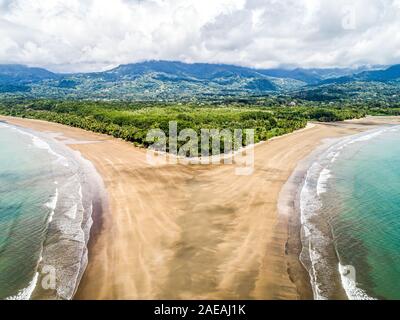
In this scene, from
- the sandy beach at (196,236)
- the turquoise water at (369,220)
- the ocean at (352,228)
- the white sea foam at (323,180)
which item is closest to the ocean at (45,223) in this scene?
the sandy beach at (196,236)

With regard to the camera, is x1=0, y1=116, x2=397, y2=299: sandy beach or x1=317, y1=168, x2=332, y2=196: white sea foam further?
x1=317, y1=168, x2=332, y2=196: white sea foam

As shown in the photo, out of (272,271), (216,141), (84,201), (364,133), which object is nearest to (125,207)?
(84,201)

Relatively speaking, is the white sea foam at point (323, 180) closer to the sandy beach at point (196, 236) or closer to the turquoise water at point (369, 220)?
the turquoise water at point (369, 220)

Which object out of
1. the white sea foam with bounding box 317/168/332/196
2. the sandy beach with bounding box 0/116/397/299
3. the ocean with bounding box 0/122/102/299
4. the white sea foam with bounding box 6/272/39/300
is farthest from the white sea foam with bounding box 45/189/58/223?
the white sea foam with bounding box 317/168/332/196

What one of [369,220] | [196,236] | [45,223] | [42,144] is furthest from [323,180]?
[42,144]

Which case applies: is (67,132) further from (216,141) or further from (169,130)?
(216,141)

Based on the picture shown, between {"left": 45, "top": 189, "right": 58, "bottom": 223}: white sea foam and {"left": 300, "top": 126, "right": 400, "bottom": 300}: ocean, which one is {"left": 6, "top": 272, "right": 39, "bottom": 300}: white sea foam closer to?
{"left": 45, "top": 189, "right": 58, "bottom": 223}: white sea foam

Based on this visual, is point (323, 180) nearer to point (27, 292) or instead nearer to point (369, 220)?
point (369, 220)
